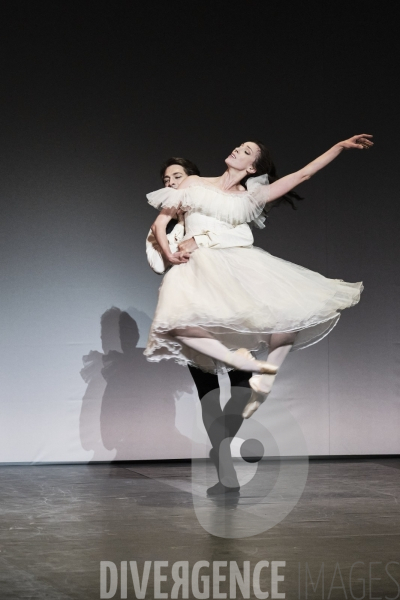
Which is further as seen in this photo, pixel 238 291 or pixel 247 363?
pixel 238 291

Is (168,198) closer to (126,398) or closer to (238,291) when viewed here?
(238,291)

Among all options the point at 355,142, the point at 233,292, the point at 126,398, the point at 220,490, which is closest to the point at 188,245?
the point at 233,292

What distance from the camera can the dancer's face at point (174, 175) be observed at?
3199 millimetres

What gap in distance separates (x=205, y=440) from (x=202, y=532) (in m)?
2.08

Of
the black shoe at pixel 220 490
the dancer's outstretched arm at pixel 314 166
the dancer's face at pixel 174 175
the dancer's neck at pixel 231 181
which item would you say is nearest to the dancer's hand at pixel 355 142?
the dancer's outstretched arm at pixel 314 166

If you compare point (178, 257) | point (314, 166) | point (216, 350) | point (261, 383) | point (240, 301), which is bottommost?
point (261, 383)

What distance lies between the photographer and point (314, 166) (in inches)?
104

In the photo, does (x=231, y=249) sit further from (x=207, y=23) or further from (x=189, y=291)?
(x=207, y=23)

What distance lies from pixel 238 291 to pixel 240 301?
5cm

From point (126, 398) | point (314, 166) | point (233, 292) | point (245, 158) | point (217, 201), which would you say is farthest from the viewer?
point (126, 398)

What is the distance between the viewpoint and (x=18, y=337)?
3.83 m

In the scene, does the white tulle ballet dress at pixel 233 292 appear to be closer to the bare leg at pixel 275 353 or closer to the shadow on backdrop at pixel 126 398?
the bare leg at pixel 275 353

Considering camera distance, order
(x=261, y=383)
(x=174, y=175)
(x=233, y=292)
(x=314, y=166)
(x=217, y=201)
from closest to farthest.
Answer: (x=261, y=383)
(x=233, y=292)
(x=314, y=166)
(x=217, y=201)
(x=174, y=175)

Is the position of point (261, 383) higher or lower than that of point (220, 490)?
higher
